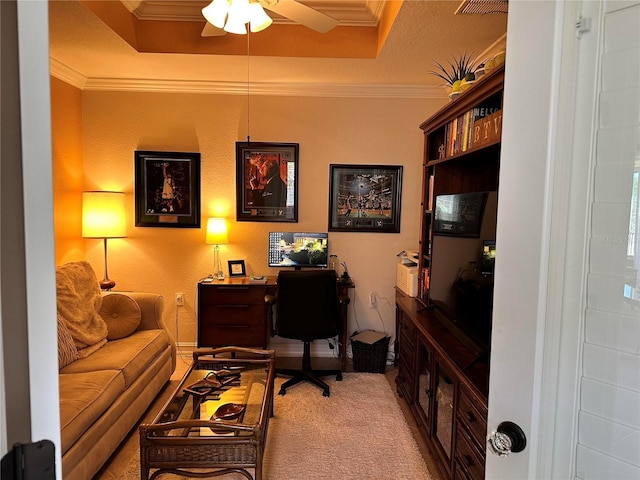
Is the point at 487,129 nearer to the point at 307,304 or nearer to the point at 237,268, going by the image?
the point at 307,304

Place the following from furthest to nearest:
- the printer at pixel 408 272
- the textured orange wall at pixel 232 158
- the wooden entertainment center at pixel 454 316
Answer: the textured orange wall at pixel 232 158
the printer at pixel 408 272
the wooden entertainment center at pixel 454 316

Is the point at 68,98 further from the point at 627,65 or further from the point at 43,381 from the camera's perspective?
the point at 627,65

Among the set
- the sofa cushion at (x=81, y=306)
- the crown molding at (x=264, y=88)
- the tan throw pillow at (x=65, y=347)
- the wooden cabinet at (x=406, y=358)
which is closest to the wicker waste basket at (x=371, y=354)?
the wooden cabinet at (x=406, y=358)

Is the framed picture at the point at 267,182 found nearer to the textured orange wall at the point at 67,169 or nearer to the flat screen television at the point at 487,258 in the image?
the textured orange wall at the point at 67,169

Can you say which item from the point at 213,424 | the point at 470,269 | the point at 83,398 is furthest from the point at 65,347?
the point at 470,269

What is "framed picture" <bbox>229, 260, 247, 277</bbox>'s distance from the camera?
11.8 feet

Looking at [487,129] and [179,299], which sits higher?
[487,129]

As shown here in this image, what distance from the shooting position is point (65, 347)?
87.4 inches

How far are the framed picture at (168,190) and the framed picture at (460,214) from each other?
2.31 m

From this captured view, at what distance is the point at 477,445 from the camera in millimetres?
1517

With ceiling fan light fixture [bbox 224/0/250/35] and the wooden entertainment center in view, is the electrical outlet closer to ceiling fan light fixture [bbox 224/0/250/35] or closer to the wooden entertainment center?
the wooden entertainment center

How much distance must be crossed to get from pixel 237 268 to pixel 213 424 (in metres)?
2.07

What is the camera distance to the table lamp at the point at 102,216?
3.32 metres

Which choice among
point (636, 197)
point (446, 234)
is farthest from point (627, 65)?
point (446, 234)
